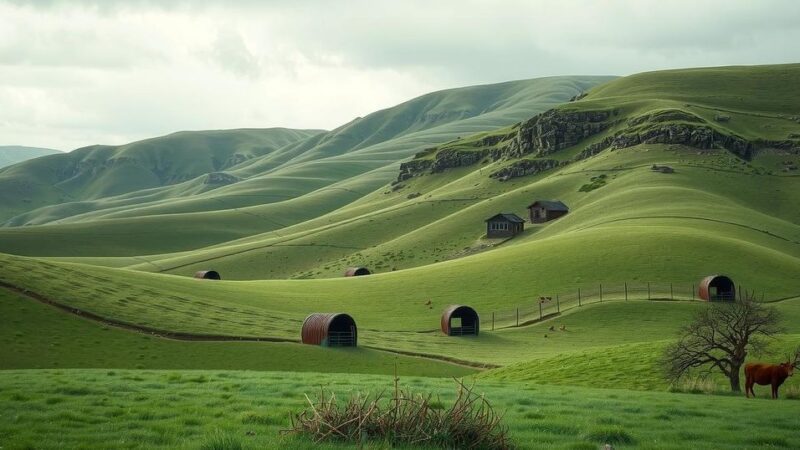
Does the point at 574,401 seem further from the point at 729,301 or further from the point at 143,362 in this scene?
the point at 729,301

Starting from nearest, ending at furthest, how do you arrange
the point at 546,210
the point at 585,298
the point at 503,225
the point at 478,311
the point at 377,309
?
the point at 585,298, the point at 478,311, the point at 377,309, the point at 503,225, the point at 546,210

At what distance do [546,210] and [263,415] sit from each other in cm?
13783

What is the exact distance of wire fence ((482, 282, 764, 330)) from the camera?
7594 centimetres

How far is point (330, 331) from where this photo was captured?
59.2 metres

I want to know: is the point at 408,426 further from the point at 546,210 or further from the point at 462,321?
the point at 546,210

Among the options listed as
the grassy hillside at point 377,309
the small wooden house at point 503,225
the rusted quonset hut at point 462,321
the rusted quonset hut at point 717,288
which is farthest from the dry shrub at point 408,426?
the small wooden house at point 503,225

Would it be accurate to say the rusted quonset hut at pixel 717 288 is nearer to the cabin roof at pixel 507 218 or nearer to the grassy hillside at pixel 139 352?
the grassy hillside at pixel 139 352

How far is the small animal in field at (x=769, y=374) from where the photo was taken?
2727 cm

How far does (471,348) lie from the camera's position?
63781 millimetres

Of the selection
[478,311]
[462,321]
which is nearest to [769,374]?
[462,321]

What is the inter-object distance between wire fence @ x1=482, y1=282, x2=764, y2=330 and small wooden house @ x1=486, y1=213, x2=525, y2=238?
2562 inches

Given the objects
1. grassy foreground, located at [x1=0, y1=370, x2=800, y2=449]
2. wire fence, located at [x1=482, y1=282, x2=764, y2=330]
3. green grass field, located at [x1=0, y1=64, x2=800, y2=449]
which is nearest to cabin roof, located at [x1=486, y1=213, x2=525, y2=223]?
green grass field, located at [x1=0, y1=64, x2=800, y2=449]

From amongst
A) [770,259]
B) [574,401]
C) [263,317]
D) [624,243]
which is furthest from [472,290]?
[574,401]

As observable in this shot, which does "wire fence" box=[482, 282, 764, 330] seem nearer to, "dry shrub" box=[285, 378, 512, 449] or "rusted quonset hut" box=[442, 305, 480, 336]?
"rusted quonset hut" box=[442, 305, 480, 336]
